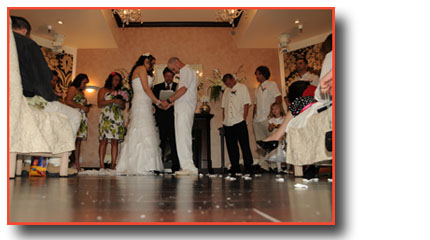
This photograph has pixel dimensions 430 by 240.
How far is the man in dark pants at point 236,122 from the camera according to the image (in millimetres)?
3897

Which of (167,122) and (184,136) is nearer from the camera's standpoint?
(184,136)

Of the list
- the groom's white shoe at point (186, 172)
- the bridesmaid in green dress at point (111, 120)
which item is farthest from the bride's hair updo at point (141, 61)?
the groom's white shoe at point (186, 172)

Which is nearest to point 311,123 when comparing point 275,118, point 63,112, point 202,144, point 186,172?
point 63,112

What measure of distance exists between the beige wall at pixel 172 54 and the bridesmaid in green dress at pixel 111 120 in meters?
0.07

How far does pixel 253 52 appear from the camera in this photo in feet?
9.41

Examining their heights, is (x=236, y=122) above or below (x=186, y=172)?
above

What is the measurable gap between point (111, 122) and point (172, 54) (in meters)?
1.14

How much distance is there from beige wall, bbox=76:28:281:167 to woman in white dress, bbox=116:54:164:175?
10.6 inches

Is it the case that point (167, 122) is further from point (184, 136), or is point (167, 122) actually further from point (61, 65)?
point (61, 65)

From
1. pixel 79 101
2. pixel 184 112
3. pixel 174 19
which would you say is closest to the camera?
pixel 174 19

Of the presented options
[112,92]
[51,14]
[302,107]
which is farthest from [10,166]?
[112,92]

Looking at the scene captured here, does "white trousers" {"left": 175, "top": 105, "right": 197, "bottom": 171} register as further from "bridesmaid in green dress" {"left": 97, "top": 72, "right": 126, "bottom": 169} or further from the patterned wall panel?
the patterned wall panel

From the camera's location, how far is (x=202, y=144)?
4488 millimetres
